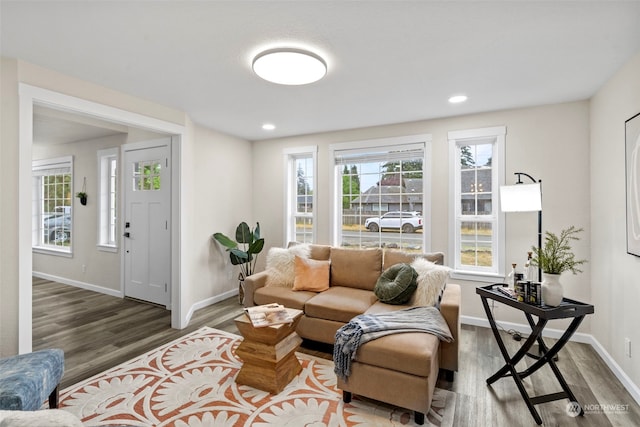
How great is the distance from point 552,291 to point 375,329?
4.27ft

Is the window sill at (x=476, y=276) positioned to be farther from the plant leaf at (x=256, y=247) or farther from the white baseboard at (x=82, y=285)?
the white baseboard at (x=82, y=285)

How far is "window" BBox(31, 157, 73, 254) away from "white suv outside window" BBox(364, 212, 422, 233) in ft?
16.9

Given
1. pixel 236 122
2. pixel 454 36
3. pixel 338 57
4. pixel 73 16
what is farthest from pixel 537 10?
pixel 236 122

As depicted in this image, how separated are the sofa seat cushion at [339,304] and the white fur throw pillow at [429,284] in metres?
0.47

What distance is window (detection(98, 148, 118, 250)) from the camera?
489cm

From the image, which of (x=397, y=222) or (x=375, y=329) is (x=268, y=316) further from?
(x=397, y=222)

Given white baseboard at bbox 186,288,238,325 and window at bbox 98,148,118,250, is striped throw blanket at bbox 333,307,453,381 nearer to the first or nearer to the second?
white baseboard at bbox 186,288,238,325

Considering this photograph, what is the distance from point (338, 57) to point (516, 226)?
273 centimetres

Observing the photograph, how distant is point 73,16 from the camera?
5.90 feet

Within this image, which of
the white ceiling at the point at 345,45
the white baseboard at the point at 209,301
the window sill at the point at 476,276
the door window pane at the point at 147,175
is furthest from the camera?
the door window pane at the point at 147,175

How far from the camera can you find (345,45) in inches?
82.2

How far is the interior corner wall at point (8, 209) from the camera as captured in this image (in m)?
2.21

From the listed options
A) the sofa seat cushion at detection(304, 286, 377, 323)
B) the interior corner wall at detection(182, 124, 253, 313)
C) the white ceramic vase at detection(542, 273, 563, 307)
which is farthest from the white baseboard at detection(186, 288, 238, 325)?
the white ceramic vase at detection(542, 273, 563, 307)

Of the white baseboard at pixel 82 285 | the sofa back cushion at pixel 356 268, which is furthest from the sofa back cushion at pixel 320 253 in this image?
the white baseboard at pixel 82 285
